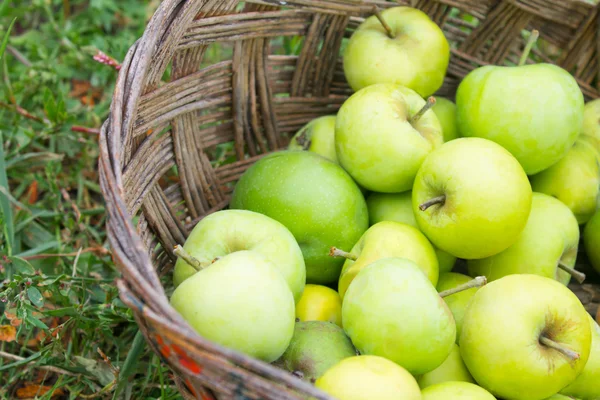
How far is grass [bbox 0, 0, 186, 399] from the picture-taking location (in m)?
1.53

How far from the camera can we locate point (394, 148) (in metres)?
1.47

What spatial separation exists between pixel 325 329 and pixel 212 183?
61 centimetres

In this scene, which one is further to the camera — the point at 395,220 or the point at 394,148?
the point at 395,220

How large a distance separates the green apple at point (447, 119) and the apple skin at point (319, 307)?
1.87 feet

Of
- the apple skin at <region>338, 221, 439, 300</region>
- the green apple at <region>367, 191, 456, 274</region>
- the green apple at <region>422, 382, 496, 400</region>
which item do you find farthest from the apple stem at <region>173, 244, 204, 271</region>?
the green apple at <region>367, 191, 456, 274</region>

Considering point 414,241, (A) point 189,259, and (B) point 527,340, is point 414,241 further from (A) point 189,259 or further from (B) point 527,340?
(A) point 189,259

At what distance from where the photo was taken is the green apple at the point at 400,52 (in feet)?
5.50

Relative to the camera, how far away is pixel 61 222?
2.01 metres

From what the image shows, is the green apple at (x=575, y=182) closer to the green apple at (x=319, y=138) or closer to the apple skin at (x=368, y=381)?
the green apple at (x=319, y=138)

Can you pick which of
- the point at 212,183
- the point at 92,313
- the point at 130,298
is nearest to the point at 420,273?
the point at 130,298

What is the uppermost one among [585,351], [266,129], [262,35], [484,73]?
[484,73]

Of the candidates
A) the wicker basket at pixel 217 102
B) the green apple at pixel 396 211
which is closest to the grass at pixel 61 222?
the wicker basket at pixel 217 102

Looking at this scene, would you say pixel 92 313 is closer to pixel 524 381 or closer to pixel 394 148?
pixel 394 148

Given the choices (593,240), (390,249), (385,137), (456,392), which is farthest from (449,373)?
(593,240)
